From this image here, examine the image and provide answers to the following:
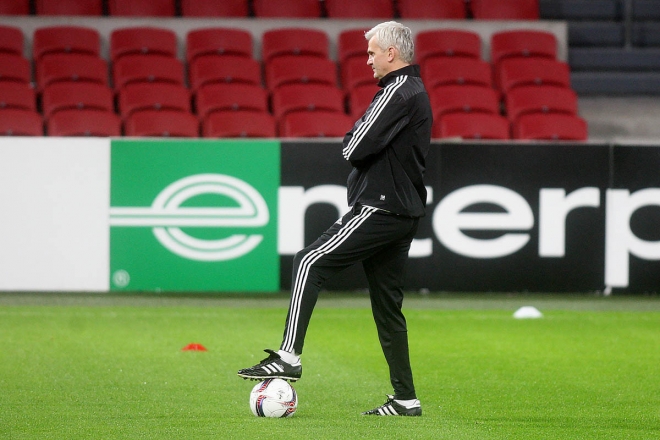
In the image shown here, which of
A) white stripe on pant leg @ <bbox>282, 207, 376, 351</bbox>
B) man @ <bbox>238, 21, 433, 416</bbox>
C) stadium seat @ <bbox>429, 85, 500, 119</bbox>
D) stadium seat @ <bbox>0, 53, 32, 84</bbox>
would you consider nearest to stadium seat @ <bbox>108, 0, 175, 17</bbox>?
stadium seat @ <bbox>0, 53, 32, 84</bbox>

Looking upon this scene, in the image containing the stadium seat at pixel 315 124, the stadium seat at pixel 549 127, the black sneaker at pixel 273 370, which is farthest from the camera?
the stadium seat at pixel 549 127

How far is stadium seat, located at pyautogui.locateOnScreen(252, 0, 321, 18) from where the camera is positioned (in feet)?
47.9

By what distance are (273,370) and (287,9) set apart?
1069cm

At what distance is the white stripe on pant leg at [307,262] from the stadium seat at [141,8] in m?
10.3

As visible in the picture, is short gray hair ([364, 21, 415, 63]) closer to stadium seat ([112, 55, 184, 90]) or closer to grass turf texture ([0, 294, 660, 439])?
grass turf texture ([0, 294, 660, 439])

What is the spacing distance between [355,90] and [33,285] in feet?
15.8

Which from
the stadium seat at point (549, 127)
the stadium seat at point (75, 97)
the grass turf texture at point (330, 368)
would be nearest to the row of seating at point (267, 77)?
the stadium seat at point (75, 97)

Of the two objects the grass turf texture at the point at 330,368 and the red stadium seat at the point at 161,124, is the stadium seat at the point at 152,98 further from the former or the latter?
the grass turf texture at the point at 330,368

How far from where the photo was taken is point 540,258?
1069cm

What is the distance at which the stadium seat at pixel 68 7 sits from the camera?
46.4ft

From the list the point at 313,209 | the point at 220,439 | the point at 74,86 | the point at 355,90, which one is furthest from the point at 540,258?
the point at 220,439

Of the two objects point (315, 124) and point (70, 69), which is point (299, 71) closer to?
point (315, 124)

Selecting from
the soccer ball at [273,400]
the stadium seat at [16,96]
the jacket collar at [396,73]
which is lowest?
the soccer ball at [273,400]

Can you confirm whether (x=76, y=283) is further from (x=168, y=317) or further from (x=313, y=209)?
(x=313, y=209)
